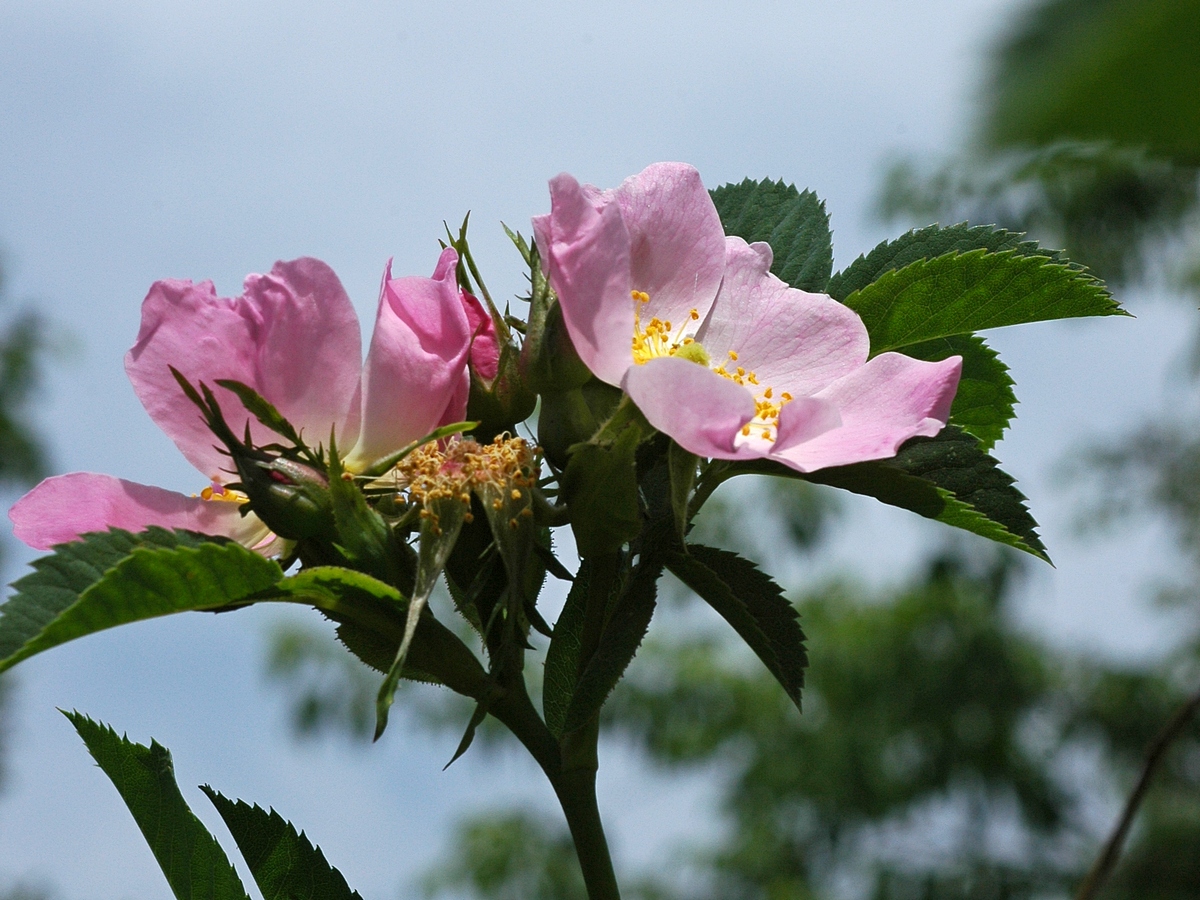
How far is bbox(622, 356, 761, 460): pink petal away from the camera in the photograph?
57cm

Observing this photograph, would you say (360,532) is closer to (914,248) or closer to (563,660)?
(563,660)

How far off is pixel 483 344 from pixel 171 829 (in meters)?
0.37

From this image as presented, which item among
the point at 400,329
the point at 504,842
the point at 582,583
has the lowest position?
the point at 582,583

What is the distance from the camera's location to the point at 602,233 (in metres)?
0.61

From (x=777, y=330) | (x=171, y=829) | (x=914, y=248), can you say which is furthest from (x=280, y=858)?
(x=914, y=248)

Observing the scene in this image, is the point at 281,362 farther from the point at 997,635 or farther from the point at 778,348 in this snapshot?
the point at 997,635

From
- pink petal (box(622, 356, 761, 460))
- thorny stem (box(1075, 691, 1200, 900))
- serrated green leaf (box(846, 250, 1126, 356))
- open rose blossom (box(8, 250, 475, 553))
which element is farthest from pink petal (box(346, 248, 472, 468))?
thorny stem (box(1075, 691, 1200, 900))

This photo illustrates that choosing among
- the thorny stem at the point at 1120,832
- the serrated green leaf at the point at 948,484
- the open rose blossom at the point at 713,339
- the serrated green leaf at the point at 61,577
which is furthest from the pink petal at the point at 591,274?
the thorny stem at the point at 1120,832

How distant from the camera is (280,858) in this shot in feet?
2.46

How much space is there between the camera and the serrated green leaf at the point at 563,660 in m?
0.70

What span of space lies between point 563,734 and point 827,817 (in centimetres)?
784

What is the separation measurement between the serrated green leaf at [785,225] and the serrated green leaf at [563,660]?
25cm

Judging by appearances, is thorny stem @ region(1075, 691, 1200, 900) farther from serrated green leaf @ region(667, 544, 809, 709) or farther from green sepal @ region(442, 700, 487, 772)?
green sepal @ region(442, 700, 487, 772)

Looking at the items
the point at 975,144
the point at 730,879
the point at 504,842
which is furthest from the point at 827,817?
the point at 975,144
